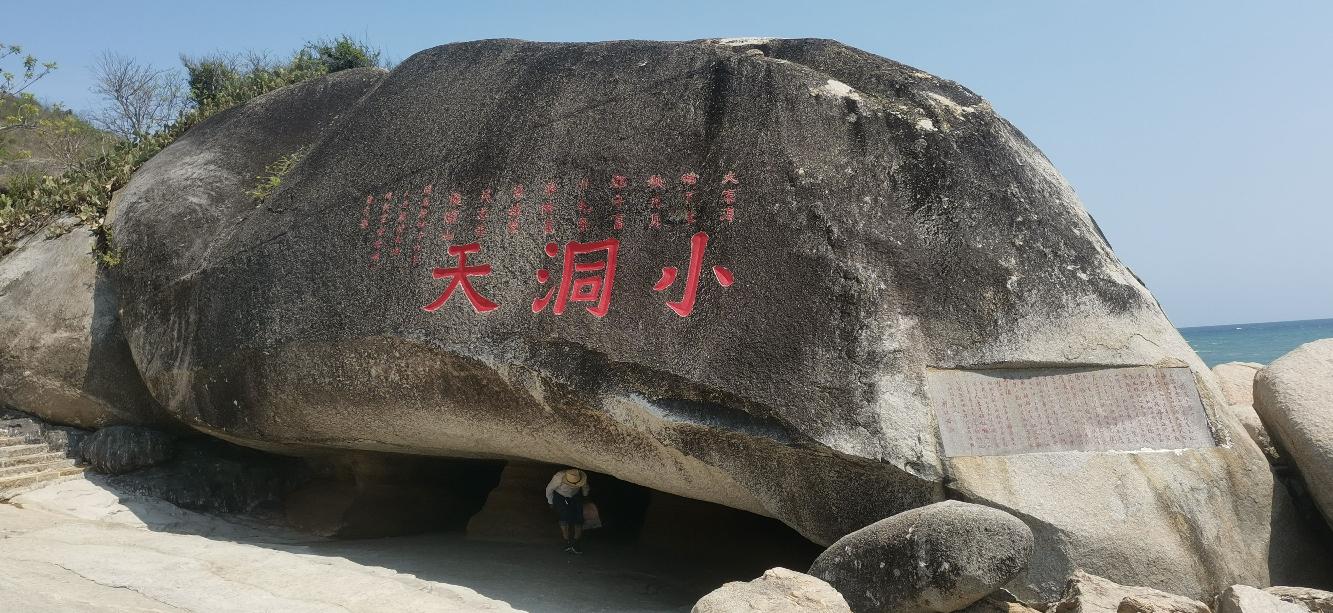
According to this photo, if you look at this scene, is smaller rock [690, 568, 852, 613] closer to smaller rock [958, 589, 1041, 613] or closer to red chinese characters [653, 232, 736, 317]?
smaller rock [958, 589, 1041, 613]

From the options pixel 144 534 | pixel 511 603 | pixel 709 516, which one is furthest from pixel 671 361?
pixel 144 534

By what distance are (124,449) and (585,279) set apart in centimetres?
487

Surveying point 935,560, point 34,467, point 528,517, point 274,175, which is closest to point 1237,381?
point 935,560

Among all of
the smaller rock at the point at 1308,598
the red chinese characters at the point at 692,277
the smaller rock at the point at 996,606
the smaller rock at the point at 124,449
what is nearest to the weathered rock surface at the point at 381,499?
the smaller rock at the point at 124,449

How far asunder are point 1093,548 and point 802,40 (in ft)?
13.4

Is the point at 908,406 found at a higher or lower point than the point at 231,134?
lower

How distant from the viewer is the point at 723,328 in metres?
5.66

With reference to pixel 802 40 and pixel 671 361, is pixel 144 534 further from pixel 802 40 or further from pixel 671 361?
pixel 802 40

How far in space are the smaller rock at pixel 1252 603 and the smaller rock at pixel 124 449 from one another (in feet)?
26.6

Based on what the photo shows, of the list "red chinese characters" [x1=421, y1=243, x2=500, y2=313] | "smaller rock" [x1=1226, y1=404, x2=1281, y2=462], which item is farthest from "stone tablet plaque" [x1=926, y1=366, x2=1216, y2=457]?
"red chinese characters" [x1=421, y1=243, x2=500, y2=313]

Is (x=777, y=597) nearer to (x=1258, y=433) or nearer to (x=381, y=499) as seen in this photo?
(x=1258, y=433)

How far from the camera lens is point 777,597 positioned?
434 centimetres

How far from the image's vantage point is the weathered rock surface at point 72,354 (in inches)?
331

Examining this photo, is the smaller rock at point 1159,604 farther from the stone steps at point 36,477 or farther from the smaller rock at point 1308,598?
the stone steps at point 36,477
